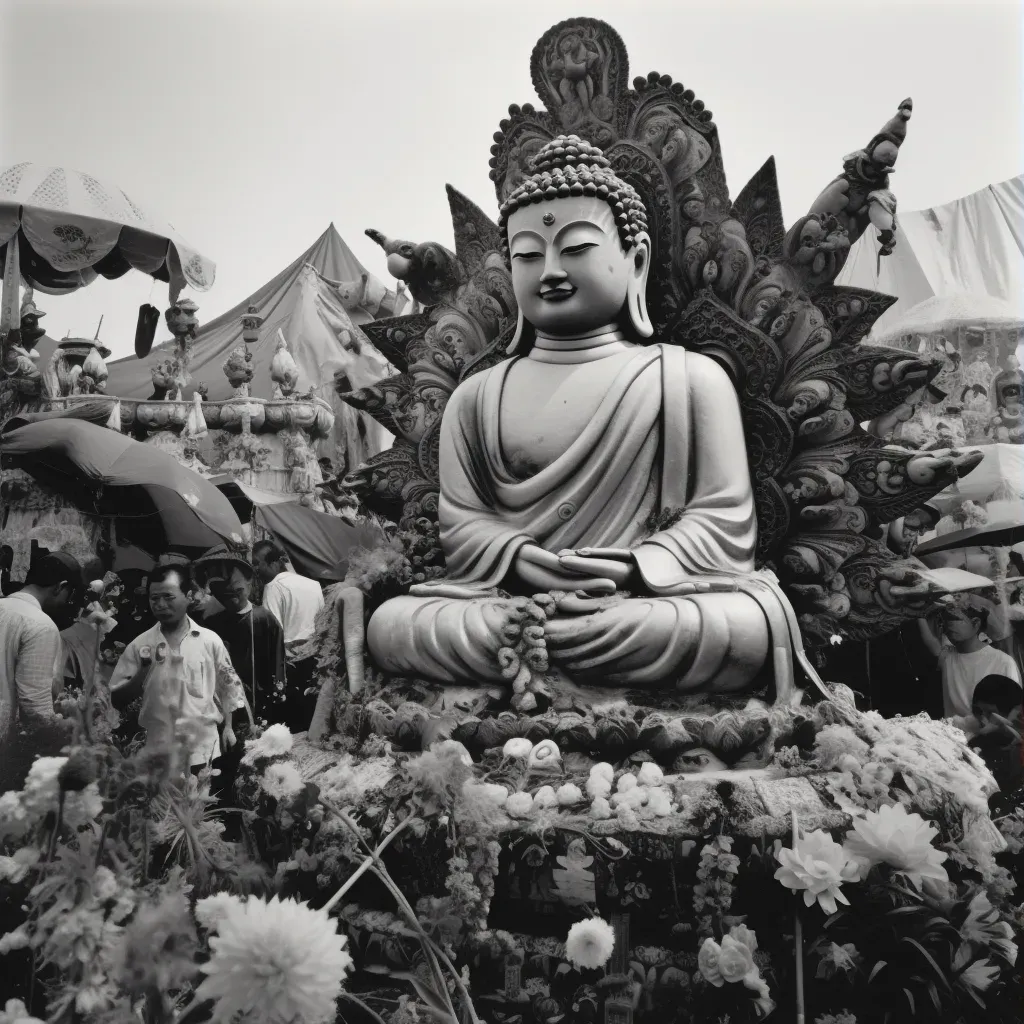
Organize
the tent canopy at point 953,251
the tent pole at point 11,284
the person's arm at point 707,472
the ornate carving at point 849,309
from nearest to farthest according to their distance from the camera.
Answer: the person's arm at point 707,472
the ornate carving at point 849,309
the tent canopy at point 953,251
the tent pole at point 11,284

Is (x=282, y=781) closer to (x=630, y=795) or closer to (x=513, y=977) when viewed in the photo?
(x=513, y=977)

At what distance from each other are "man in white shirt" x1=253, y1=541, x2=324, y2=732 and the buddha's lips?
8.36 feet

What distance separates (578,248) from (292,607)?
3.58 meters

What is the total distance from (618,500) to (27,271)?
6.47 meters

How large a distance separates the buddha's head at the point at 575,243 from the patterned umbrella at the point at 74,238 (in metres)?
4.52

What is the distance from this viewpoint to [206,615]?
20.2 ft

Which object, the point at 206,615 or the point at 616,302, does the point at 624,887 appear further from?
the point at 206,615

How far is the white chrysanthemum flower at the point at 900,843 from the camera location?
271cm

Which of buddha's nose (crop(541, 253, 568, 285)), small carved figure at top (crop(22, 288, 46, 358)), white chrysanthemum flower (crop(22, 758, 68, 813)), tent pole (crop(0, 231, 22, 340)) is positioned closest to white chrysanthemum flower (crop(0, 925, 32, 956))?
white chrysanthemum flower (crop(22, 758, 68, 813))

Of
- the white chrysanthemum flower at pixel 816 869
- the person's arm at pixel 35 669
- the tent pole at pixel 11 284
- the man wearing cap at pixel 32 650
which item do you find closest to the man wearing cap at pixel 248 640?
the man wearing cap at pixel 32 650

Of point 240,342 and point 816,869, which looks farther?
point 240,342

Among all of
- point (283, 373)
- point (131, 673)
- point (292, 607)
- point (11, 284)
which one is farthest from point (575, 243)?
Answer: point (283, 373)

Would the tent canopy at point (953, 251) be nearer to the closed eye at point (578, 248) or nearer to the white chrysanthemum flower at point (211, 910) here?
the closed eye at point (578, 248)

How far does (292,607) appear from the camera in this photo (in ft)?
23.3
